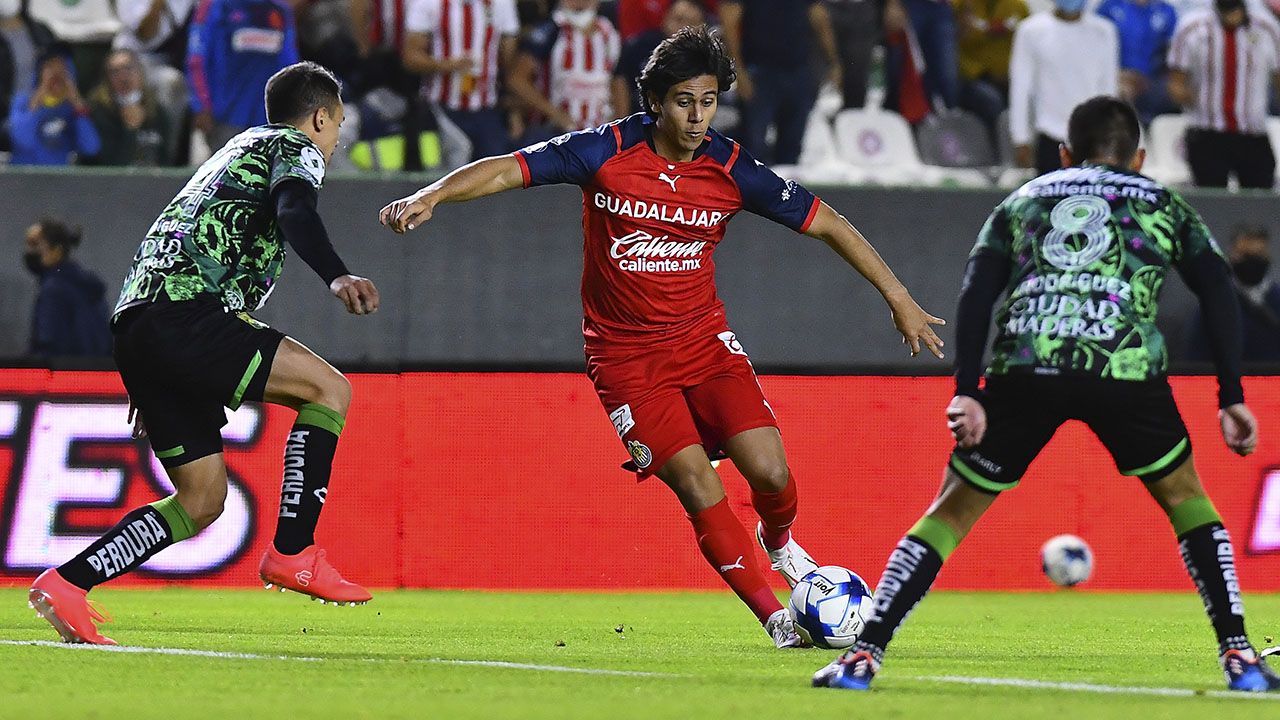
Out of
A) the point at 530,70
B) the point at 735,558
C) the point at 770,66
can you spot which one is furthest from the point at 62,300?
the point at 735,558

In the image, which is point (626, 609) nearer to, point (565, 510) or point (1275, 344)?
point (565, 510)

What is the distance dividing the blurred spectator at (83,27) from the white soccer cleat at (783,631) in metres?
7.86

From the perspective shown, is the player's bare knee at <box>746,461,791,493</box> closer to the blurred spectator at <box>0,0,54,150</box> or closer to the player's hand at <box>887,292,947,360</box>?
the player's hand at <box>887,292,947,360</box>

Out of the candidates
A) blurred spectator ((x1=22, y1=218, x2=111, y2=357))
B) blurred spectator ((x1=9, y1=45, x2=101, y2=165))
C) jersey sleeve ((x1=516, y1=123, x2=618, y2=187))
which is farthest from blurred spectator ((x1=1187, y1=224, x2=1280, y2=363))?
blurred spectator ((x1=9, y1=45, x2=101, y2=165))

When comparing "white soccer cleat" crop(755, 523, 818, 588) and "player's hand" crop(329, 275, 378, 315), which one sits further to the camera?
"white soccer cleat" crop(755, 523, 818, 588)

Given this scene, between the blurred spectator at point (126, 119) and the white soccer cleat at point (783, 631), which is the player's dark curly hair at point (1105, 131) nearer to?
the white soccer cleat at point (783, 631)

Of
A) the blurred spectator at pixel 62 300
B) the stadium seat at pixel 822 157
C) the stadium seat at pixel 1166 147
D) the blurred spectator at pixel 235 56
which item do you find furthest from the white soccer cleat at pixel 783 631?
the stadium seat at pixel 1166 147

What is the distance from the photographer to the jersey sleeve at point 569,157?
7098 millimetres

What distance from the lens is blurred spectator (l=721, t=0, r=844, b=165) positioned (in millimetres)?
13719

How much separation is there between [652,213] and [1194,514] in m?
2.59

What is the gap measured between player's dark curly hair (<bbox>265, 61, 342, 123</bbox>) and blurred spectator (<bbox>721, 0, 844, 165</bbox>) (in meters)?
6.86

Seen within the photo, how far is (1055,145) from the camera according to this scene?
13.7 m

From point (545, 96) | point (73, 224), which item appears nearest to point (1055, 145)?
point (545, 96)

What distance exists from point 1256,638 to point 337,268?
434 cm
